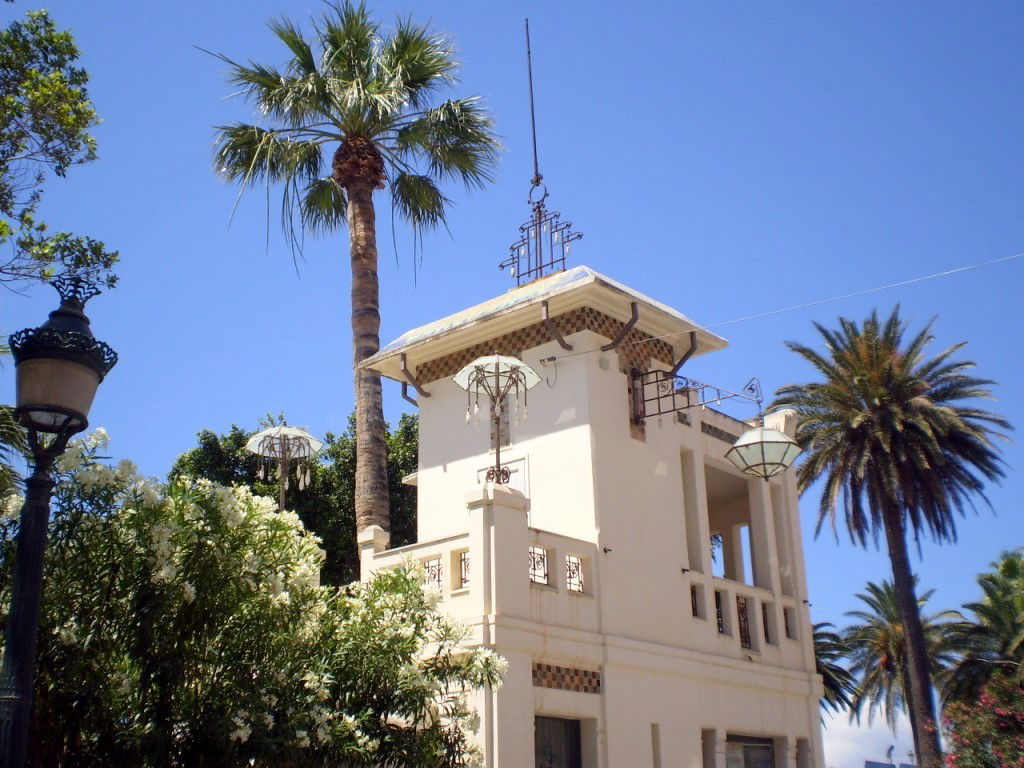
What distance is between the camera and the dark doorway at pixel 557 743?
523 inches

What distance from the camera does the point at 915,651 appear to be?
25.7m

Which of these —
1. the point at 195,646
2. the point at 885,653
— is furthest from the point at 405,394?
the point at 885,653

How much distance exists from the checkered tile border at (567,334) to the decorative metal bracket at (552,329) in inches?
10.8

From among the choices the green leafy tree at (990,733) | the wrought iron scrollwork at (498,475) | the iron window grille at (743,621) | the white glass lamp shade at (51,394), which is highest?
the wrought iron scrollwork at (498,475)

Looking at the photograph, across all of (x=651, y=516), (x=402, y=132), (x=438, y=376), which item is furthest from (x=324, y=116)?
(x=651, y=516)

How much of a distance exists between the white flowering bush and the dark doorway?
360 cm

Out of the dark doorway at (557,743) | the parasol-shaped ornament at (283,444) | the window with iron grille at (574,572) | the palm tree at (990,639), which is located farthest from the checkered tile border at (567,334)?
the palm tree at (990,639)

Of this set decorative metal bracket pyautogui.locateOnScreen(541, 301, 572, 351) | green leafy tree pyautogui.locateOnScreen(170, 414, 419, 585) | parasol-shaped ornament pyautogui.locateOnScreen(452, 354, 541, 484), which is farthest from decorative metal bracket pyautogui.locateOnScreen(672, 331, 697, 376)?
green leafy tree pyautogui.locateOnScreen(170, 414, 419, 585)

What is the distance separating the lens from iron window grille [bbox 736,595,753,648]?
17234 millimetres

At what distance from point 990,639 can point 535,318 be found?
24.7 meters

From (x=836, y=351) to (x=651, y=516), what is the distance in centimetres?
1306

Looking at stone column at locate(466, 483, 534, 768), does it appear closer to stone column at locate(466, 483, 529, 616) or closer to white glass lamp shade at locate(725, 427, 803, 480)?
stone column at locate(466, 483, 529, 616)

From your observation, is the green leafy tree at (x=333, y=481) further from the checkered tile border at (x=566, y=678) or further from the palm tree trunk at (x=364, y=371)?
the checkered tile border at (x=566, y=678)

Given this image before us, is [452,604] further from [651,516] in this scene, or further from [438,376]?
[438,376]
